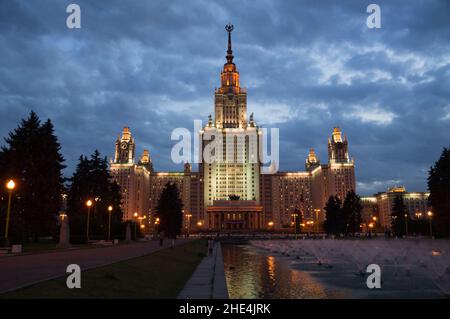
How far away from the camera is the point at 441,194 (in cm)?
7988

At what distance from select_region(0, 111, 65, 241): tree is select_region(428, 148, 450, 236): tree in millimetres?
71799

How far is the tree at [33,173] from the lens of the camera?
184 ft

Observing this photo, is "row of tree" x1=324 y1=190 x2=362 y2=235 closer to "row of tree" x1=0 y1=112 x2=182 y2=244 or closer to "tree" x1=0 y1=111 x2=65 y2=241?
"row of tree" x1=0 y1=112 x2=182 y2=244

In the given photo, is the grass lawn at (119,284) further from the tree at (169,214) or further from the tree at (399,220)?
the tree at (399,220)

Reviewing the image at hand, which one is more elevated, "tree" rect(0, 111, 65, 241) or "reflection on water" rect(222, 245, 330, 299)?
"tree" rect(0, 111, 65, 241)

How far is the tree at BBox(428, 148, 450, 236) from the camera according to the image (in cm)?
7681

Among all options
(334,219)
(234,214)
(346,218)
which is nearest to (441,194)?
(346,218)

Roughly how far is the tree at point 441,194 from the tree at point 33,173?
71.8 m

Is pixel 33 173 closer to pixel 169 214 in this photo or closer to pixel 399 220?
pixel 169 214

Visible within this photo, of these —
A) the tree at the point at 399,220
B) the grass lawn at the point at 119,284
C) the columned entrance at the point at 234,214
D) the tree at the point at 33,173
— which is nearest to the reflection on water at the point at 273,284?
the grass lawn at the point at 119,284

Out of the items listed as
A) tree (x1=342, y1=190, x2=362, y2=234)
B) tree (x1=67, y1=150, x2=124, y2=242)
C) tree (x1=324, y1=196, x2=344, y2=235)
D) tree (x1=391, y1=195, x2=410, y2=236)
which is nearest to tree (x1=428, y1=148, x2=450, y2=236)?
tree (x1=391, y1=195, x2=410, y2=236)
